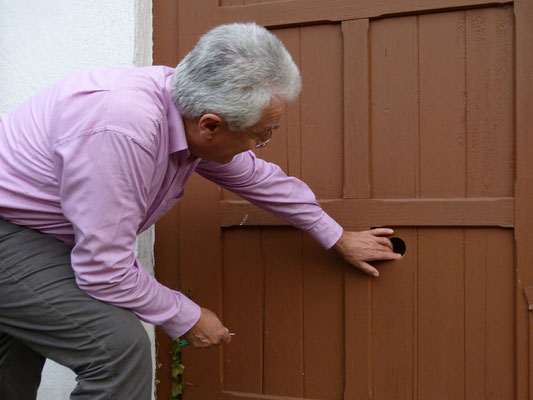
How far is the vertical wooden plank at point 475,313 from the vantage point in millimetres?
2115

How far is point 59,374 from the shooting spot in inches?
97.7

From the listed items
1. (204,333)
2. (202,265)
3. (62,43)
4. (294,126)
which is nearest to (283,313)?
(202,265)

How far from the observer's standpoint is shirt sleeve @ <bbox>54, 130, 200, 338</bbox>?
1.48 meters

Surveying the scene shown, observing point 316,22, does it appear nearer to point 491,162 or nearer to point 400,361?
point 491,162

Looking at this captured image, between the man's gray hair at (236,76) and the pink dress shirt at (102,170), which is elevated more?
the man's gray hair at (236,76)

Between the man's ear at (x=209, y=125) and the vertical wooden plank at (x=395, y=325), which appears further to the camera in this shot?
the vertical wooden plank at (x=395, y=325)

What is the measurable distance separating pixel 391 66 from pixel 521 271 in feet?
2.82

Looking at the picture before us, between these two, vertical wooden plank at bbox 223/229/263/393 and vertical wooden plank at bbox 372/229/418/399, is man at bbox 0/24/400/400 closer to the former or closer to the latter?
vertical wooden plank at bbox 223/229/263/393

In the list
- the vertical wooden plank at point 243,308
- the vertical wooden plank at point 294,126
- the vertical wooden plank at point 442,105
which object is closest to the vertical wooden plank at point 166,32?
the vertical wooden plank at point 294,126

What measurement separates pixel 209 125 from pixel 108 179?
31 cm

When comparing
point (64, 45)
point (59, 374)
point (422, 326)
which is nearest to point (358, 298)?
point (422, 326)

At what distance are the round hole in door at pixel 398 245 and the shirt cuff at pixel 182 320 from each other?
841mm

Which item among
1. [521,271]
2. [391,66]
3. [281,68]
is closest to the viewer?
[281,68]

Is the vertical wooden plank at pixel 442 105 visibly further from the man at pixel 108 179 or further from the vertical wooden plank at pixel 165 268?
the vertical wooden plank at pixel 165 268
